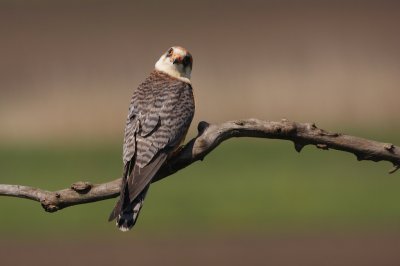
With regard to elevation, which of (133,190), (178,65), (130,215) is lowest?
(130,215)

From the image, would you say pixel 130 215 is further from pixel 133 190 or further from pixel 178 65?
pixel 178 65

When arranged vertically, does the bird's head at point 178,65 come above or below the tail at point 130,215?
above

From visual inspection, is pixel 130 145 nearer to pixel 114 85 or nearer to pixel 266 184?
pixel 266 184

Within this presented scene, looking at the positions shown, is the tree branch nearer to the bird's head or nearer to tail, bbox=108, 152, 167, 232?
tail, bbox=108, 152, 167, 232

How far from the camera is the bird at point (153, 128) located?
36.0 feet

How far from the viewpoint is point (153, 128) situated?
38.3 feet

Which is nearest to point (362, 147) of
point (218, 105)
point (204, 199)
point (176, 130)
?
point (176, 130)

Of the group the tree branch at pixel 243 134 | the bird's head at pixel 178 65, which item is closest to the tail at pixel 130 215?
the tree branch at pixel 243 134

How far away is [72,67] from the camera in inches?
1382

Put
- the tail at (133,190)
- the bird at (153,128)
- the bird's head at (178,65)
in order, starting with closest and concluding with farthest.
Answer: the tail at (133,190)
the bird at (153,128)
the bird's head at (178,65)

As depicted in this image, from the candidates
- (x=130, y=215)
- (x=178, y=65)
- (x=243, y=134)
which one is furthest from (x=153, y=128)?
(x=178, y=65)

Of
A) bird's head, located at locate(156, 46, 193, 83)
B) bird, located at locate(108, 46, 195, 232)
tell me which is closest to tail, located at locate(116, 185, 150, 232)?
bird, located at locate(108, 46, 195, 232)

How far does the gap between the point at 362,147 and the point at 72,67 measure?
2508cm

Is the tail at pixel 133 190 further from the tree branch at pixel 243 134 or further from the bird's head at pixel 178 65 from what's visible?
the bird's head at pixel 178 65
